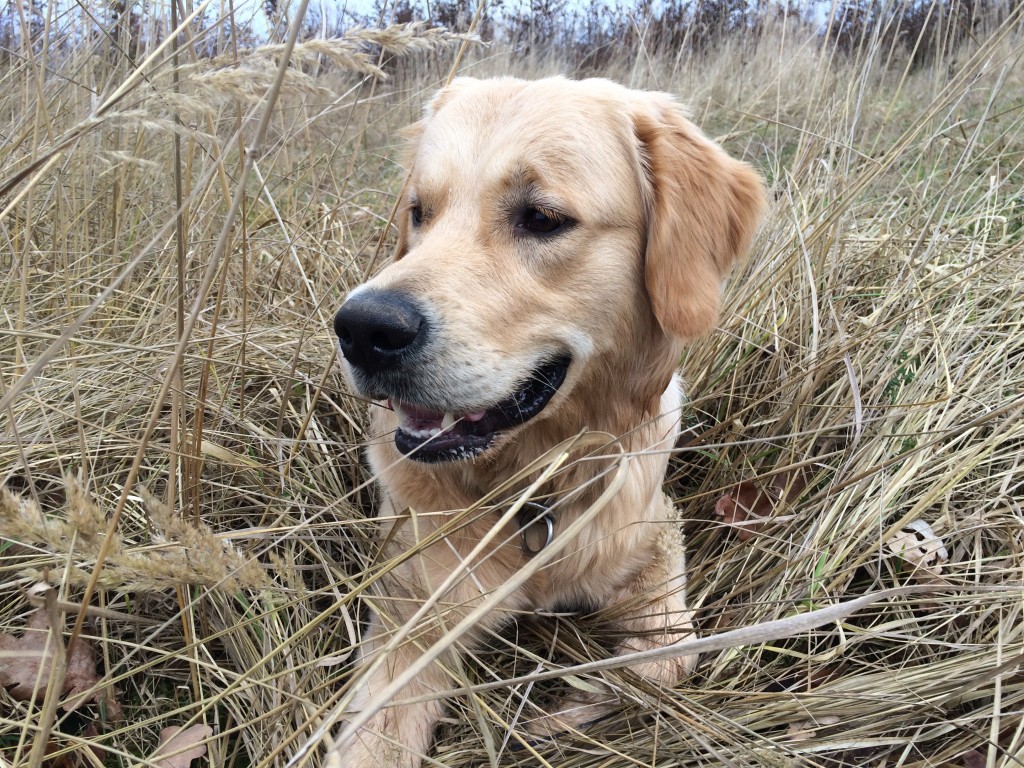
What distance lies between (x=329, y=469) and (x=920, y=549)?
1695 mm

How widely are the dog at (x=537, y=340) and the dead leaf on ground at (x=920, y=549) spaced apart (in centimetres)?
60

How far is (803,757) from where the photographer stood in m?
1.51

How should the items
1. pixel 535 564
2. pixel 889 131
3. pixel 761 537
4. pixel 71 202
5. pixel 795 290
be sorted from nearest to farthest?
pixel 535 564
pixel 761 537
pixel 71 202
pixel 795 290
pixel 889 131

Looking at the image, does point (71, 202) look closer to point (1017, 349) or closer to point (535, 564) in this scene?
point (535, 564)

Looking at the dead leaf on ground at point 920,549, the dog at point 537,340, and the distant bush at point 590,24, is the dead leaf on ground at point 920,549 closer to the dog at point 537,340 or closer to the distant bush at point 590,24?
the dog at point 537,340

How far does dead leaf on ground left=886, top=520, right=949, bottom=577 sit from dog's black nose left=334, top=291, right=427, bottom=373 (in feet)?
4.62

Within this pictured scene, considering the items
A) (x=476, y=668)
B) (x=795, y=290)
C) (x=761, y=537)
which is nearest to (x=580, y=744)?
(x=476, y=668)

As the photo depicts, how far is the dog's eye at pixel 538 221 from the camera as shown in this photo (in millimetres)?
1878

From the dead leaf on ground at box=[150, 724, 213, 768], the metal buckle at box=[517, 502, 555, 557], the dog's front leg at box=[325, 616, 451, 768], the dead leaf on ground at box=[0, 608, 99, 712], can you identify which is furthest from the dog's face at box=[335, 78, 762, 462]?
the dead leaf on ground at box=[0, 608, 99, 712]

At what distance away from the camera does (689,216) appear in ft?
6.52

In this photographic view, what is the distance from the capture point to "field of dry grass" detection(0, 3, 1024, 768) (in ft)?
4.36

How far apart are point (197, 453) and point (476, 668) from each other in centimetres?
93

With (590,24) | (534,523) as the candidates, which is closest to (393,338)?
(534,523)

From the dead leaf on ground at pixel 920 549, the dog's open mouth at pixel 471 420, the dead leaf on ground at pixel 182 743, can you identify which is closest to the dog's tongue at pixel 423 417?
the dog's open mouth at pixel 471 420
